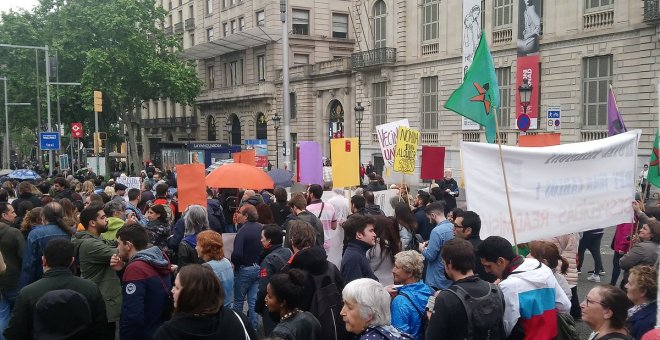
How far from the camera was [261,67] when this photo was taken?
4869cm

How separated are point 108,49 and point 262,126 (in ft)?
45.8

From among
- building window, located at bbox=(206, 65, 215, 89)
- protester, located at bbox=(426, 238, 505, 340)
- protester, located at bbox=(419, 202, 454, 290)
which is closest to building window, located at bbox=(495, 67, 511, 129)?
protester, located at bbox=(419, 202, 454, 290)

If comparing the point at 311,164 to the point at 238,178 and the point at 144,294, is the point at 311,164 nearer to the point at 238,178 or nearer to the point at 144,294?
the point at 238,178

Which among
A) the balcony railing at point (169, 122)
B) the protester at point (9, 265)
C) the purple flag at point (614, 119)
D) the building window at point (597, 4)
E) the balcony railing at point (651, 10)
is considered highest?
the building window at point (597, 4)

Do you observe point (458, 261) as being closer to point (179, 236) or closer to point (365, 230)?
point (365, 230)

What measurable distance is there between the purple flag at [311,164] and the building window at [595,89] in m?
17.0

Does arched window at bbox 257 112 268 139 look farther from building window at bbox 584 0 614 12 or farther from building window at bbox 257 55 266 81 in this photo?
building window at bbox 584 0 614 12

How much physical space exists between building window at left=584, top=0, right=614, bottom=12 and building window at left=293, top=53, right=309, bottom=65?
82.3 feet

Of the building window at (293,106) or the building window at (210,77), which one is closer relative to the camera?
the building window at (293,106)

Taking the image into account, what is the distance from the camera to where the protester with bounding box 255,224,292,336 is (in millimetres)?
4852

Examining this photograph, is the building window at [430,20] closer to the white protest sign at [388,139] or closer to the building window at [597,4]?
the building window at [597,4]

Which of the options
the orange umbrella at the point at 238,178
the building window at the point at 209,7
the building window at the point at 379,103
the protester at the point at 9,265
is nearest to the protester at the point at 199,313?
the protester at the point at 9,265

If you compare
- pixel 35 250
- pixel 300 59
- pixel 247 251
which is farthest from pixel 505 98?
pixel 35 250

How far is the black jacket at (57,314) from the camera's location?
4.11 meters
